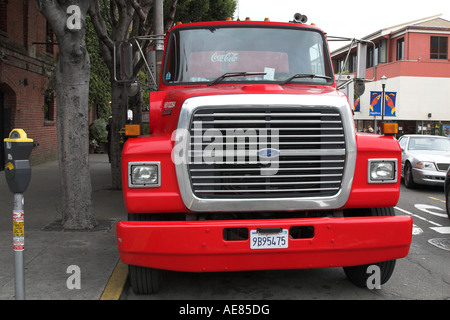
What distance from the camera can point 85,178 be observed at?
7535mm

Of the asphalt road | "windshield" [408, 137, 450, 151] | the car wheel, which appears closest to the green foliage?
"windshield" [408, 137, 450, 151]

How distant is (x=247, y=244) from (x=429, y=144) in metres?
12.1

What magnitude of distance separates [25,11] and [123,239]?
14.7 meters

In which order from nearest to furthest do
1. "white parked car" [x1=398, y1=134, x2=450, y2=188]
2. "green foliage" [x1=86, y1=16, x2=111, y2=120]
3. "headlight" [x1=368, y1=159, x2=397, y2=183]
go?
"headlight" [x1=368, y1=159, x2=397, y2=183], "white parked car" [x1=398, y1=134, x2=450, y2=188], "green foliage" [x1=86, y1=16, x2=111, y2=120]

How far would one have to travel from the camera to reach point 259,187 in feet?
14.3

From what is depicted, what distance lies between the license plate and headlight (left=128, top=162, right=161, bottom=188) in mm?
895

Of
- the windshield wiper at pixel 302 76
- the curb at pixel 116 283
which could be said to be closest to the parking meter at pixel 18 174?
the curb at pixel 116 283

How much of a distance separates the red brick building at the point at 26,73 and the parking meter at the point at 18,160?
38.6ft

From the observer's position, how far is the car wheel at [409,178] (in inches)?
547

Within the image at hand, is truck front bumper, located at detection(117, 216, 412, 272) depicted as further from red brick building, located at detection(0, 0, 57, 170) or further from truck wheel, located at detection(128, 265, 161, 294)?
red brick building, located at detection(0, 0, 57, 170)

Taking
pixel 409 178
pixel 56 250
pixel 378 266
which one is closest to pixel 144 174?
pixel 378 266

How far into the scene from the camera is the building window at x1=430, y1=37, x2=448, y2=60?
130 ft

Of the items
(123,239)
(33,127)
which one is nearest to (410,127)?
(33,127)
